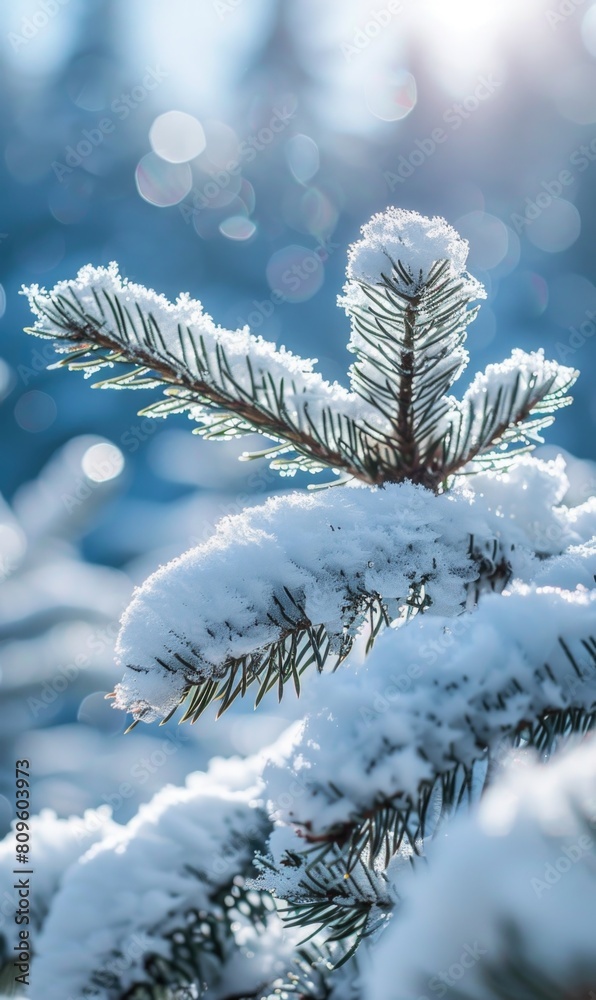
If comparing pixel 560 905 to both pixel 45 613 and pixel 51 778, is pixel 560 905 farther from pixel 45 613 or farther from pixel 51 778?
pixel 51 778

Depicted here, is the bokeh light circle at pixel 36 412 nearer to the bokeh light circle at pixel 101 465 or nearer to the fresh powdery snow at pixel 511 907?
the bokeh light circle at pixel 101 465

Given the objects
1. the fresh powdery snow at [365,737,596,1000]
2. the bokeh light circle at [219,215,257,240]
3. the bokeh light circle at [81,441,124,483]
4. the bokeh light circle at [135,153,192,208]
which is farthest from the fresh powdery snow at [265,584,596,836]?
the bokeh light circle at [135,153,192,208]

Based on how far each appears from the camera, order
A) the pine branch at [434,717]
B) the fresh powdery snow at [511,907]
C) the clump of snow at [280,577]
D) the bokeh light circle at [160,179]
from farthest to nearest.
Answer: the bokeh light circle at [160,179]
the clump of snow at [280,577]
the pine branch at [434,717]
the fresh powdery snow at [511,907]

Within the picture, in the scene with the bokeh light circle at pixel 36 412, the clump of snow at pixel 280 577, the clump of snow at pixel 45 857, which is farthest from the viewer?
the bokeh light circle at pixel 36 412

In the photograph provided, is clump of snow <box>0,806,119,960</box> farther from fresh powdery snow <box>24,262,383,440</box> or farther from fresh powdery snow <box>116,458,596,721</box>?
fresh powdery snow <box>24,262,383,440</box>

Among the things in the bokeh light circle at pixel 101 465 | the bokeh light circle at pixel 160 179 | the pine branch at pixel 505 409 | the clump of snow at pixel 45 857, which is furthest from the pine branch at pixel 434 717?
the bokeh light circle at pixel 160 179
